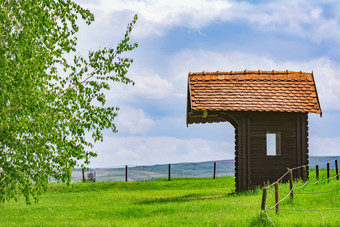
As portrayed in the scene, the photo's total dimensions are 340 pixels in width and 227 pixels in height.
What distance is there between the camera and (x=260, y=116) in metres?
23.5

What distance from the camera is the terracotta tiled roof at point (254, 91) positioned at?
2325cm

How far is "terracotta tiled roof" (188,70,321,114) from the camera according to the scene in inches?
915

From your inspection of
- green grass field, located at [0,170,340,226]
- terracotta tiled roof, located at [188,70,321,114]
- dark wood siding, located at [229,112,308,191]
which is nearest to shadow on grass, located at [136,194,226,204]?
green grass field, located at [0,170,340,226]

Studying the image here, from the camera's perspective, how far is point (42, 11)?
13.9 metres

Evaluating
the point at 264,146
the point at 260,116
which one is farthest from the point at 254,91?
the point at 264,146

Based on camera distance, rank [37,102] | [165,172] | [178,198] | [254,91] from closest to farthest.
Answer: [37,102]
[178,198]
[254,91]
[165,172]

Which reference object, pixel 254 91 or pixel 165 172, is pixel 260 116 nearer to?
pixel 254 91

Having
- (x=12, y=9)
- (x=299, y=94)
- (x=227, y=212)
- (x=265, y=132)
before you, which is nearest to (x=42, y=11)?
(x=12, y=9)

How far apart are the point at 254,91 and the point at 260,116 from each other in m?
1.41

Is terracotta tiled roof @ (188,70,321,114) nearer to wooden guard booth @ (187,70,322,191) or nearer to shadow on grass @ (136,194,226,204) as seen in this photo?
wooden guard booth @ (187,70,322,191)

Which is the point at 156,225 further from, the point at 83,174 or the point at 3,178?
the point at 83,174

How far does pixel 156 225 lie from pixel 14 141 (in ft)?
17.1

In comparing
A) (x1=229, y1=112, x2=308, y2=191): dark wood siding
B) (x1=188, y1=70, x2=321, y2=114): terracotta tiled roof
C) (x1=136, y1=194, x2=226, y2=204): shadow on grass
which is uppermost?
(x1=188, y1=70, x2=321, y2=114): terracotta tiled roof

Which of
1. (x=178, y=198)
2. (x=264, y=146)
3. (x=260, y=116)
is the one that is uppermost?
(x=260, y=116)
